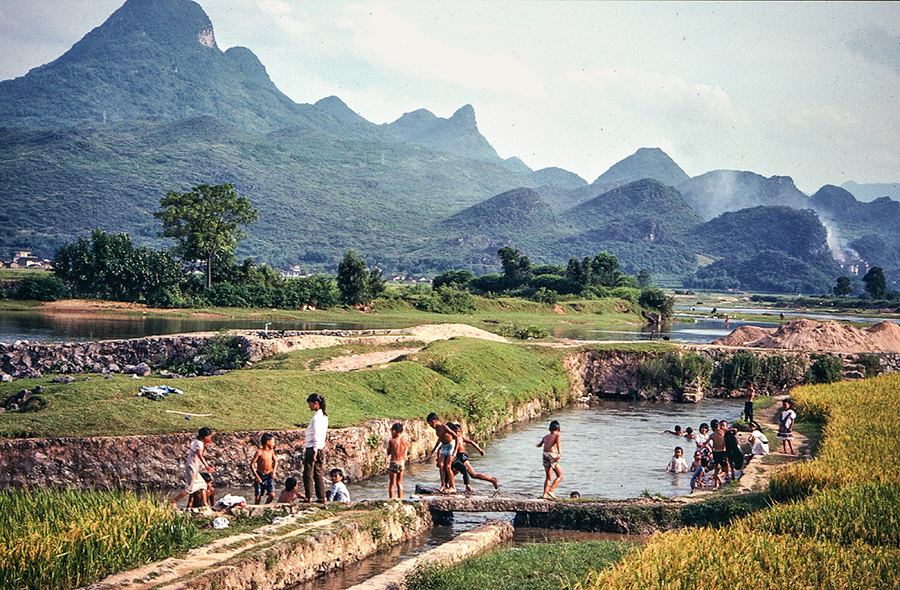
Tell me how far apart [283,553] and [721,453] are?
12.8 metres

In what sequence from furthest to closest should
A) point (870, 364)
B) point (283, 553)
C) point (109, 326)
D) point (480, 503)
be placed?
1. point (109, 326)
2. point (870, 364)
3. point (480, 503)
4. point (283, 553)

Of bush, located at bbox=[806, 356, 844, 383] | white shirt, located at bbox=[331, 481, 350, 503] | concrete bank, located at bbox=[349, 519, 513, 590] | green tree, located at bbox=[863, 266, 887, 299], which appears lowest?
concrete bank, located at bbox=[349, 519, 513, 590]

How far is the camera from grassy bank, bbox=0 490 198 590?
10664 mm

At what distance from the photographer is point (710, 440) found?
2219 centimetres

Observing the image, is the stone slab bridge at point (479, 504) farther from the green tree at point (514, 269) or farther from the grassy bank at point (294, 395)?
the green tree at point (514, 269)

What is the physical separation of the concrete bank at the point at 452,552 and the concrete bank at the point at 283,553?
1191 millimetres

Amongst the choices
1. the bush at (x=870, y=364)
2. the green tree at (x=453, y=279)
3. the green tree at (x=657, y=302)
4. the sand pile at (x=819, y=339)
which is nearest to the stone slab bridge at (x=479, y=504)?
the bush at (x=870, y=364)

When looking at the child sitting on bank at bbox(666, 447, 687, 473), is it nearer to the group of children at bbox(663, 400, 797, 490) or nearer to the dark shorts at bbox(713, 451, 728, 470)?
the group of children at bbox(663, 400, 797, 490)

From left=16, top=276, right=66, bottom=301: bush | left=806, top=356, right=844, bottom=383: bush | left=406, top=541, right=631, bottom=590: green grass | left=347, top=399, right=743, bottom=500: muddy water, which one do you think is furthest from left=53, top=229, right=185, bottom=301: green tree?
left=406, top=541, right=631, bottom=590: green grass

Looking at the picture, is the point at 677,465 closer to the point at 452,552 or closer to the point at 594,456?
the point at 594,456

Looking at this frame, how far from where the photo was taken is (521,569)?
13023 millimetres

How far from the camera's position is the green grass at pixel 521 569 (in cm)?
1236

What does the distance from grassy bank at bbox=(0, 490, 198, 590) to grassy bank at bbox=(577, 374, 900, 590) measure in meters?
6.37

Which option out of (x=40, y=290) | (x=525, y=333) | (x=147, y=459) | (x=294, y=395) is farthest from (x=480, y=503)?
(x=40, y=290)
